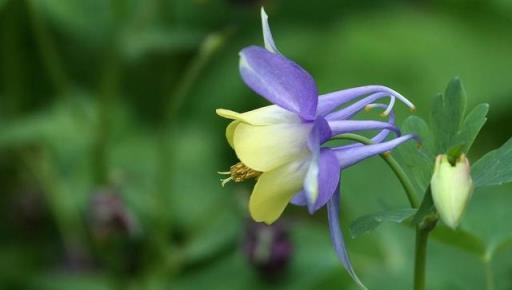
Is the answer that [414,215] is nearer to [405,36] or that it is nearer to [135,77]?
[135,77]

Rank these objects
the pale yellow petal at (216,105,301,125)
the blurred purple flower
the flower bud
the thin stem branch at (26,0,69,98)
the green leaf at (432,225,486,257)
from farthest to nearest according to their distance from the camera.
Result: 1. the thin stem branch at (26,0,69,98)
2. the blurred purple flower
3. the green leaf at (432,225,486,257)
4. the pale yellow petal at (216,105,301,125)
5. the flower bud

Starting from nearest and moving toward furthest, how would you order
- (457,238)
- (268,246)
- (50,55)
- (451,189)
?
(451,189)
(457,238)
(268,246)
(50,55)

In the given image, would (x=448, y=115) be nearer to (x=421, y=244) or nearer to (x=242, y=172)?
(x=421, y=244)

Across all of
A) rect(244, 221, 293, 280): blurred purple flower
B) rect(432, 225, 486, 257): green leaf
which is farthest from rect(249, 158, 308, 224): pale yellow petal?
rect(244, 221, 293, 280): blurred purple flower

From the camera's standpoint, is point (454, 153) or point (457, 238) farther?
point (457, 238)

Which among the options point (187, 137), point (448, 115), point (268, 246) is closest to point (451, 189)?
point (448, 115)

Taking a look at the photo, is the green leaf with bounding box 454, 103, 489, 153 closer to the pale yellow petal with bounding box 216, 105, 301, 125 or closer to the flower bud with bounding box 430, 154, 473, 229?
the flower bud with bounding box 430, 154, 473, 229

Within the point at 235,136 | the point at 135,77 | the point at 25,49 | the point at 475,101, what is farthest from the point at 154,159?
the point at 235,136
